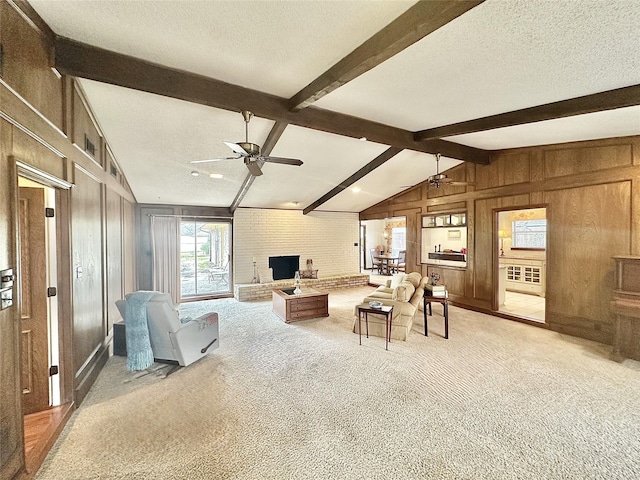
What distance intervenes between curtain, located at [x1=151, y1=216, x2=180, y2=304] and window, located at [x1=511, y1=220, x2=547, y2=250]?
9167 millimetres

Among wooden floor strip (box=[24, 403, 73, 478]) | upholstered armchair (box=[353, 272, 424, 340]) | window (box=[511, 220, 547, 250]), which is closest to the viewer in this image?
wooden floor strip (box=[24, 403, 73, 478])

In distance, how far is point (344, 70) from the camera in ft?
7.75

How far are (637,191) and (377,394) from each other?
4.57 meters

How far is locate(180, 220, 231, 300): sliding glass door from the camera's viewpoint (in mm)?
7297

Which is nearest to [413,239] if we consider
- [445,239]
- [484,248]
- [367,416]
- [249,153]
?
[484,248]

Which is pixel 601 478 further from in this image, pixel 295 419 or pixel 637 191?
pixel 637 191

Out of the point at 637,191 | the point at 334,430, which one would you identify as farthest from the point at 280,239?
the point at 637,191

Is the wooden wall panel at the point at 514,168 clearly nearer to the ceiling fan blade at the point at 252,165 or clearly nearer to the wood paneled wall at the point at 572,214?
the wood paneled wall at the point at 572,214

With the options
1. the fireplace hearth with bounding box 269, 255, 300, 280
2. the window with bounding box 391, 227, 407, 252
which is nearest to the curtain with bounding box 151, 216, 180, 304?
the fireplace hearth with bounding box 269, 255, 300, 280

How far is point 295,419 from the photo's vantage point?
2379 millimetres

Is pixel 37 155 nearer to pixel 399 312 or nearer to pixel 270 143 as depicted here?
pixel 270 143

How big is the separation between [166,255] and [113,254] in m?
2.54

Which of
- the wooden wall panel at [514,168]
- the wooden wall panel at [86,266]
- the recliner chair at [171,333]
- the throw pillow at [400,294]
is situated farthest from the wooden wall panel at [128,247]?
the wooden wall panel at [514,168]

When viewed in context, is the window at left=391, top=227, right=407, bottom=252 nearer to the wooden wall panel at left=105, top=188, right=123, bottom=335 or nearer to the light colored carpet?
the light colored carpet
